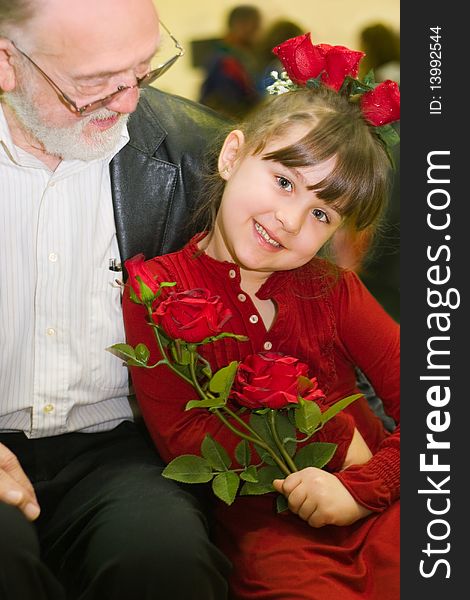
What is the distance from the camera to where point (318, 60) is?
149 cm

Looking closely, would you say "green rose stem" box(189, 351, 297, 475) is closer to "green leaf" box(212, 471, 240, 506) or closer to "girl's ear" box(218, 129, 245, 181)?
"green leaf" box(212, 471, 240, 506)

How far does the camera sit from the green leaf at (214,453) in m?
1.38

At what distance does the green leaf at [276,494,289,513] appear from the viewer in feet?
4.58

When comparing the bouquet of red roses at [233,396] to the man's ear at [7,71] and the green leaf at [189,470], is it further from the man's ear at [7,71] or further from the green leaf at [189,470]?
the man's ear at [7,71]

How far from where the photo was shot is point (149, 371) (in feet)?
4.70

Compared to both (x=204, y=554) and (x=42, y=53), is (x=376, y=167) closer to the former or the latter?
(x=42, y=53)

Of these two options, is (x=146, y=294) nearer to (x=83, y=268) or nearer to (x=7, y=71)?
(x=83, y=268)

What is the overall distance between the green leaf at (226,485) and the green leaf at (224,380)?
0.13 meters

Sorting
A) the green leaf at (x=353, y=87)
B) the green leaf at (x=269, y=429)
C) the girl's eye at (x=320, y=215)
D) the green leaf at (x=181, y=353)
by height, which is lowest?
the green leaf at (x=269, y=429)

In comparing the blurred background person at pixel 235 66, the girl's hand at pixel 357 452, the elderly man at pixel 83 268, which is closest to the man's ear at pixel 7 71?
the elderly man at pixel 83 268

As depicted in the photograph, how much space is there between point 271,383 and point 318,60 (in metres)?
0.56

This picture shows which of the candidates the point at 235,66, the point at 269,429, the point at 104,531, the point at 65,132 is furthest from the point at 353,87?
the point at 235,66

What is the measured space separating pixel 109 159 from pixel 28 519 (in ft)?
2.06

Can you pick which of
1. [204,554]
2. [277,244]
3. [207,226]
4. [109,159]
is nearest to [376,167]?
[277,244]
